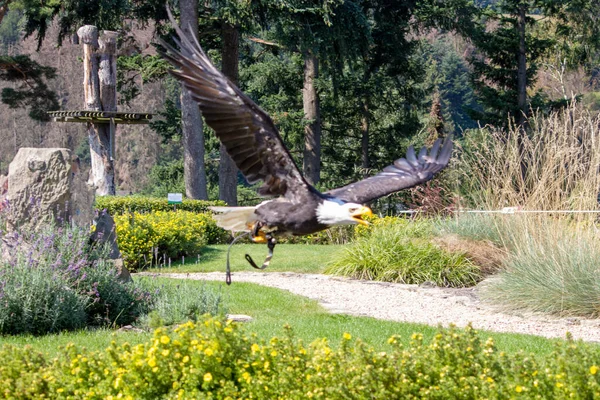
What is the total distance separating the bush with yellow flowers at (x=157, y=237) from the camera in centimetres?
1098

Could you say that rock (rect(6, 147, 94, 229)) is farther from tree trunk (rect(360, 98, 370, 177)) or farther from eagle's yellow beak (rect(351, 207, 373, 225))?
tree trunk (rect(360, 98, 370, 177))

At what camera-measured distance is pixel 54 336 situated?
6.02 m

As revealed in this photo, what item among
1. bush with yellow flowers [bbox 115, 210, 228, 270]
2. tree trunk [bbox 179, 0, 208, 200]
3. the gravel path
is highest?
tree trunk [bbox 179, 0, 208, 200]

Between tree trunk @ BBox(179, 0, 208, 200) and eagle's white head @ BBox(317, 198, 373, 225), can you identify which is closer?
eagle's white head @ BBox(317, 198, 373, 225)

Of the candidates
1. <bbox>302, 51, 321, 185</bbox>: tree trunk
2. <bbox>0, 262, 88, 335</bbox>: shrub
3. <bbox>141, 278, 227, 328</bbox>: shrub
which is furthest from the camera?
<bbox>302, 51, 321, 185</bbox>: tree trunk

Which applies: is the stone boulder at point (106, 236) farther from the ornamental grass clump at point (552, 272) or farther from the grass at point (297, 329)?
the ornamental grass clump at point (552, 272)

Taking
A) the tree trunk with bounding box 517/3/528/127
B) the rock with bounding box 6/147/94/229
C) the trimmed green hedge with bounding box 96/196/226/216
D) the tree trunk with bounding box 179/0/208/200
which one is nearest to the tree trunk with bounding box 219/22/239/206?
the tree trunk with bounding box 179/0/208/200

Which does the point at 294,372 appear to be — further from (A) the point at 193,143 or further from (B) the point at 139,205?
(A) the point at 193,143

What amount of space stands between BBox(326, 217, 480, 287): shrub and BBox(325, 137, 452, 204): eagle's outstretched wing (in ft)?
16.7

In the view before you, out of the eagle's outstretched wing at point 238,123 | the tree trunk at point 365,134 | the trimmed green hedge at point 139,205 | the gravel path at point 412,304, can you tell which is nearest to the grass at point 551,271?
the gravel path at point 412,304

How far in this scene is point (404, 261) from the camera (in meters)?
10.1

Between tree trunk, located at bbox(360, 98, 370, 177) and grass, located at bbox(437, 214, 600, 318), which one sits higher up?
tree trunk, located at bbox(360, 98, 370, 177)

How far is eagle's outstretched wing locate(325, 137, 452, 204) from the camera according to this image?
4055mm

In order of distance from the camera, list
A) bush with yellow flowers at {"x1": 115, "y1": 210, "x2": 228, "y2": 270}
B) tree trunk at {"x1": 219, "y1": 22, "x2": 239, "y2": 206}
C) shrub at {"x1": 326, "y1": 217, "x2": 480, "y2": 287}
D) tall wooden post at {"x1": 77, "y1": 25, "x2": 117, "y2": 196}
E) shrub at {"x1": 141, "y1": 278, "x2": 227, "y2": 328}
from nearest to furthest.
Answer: shrub at {"x1": 141, "y1": 278, "x2": 227, "y2": 328}, shrub at {"x1": 326, "y1": 217, "x2": 480, "y2": 287}, bush with yellow flowers at {"x1": 115, "y1": 210, "x2": 228, "y2": 270}, tall wooden post at {"x1": 77, "y1": 25, "x2": 117, "y2": 196}, tree trunk at {"x1": 219, "y1": 22, "x2": 239, "y2": 206}
